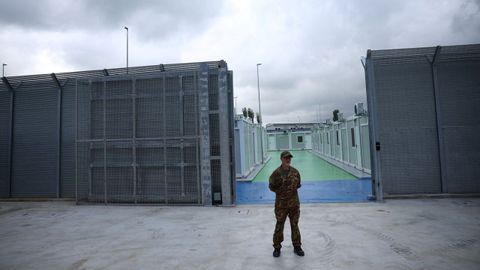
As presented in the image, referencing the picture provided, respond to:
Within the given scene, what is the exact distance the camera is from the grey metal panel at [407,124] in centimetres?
854

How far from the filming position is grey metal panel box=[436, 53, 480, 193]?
8.40 meters

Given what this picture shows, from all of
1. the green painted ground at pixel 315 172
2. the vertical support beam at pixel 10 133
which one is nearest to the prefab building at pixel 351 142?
the green painted ground at pixel 315 172

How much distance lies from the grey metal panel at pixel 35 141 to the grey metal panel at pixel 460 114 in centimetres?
1230

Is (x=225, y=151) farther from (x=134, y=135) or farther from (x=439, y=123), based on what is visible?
(x=439, y=123)

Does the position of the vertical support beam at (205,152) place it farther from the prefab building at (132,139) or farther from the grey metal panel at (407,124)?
the grey metal panel at (407,124)

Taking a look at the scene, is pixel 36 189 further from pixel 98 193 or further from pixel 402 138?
pixel 402 138

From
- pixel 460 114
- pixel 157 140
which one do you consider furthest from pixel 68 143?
pixel 460 114

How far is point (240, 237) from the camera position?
5.39 m

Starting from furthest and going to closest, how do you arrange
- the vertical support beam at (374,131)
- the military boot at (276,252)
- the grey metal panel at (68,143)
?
the grey metal panel at (68,143) < the vertical support beam at (374,131) < the military boot at (276,252)

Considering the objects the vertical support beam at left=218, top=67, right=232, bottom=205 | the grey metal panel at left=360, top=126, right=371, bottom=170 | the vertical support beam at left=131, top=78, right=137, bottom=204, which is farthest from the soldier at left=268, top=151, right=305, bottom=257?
the grey metal panel at left=360, top=126, right=371, bottom=170

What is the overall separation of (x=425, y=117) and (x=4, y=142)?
45.0 feet

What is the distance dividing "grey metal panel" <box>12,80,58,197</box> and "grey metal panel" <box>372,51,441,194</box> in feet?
34.5

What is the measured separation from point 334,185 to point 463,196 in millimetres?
4146

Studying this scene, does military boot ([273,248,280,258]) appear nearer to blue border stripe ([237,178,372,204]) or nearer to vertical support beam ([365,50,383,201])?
blue border stripe ([237,178,372,204])
